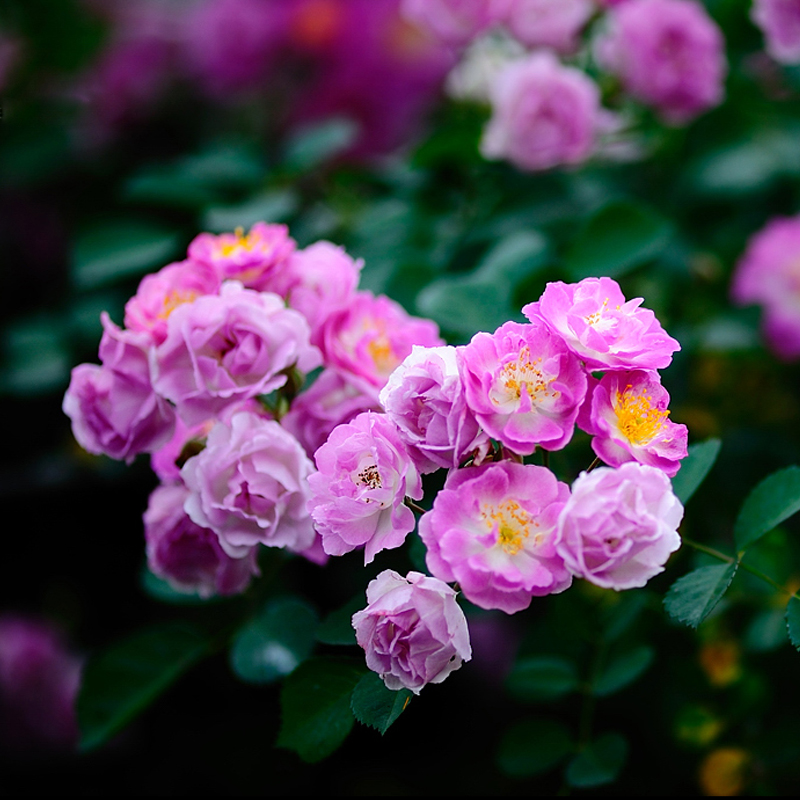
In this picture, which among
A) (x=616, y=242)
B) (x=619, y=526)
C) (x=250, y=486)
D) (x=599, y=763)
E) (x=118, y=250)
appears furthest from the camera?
(x=118, y=250)

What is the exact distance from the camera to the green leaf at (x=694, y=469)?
54 centimetres

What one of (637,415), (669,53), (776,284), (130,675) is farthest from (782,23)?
(130,675)

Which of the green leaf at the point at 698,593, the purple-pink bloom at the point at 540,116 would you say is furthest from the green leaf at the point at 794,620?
the purple-pink bloom at the point at 540,116

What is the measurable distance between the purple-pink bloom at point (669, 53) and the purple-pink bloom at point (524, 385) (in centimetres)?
66

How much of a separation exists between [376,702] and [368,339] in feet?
0.83

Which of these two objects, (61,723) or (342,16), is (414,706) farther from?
(342,16)

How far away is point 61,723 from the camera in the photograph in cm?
121

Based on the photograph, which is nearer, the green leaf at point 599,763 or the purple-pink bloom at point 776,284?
the green leaf at point 599,763

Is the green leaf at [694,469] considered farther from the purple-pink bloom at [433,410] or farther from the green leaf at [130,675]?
the green leaf at [130,675]

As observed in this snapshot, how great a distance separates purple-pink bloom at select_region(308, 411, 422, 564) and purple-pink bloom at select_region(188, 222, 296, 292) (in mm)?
177

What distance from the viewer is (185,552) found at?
0.57 m

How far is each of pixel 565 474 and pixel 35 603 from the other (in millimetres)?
1081

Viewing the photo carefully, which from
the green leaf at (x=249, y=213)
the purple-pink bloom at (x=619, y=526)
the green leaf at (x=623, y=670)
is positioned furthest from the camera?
the green leaf at (x=249, y=213)

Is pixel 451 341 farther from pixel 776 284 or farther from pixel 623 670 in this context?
pixel 776 284
